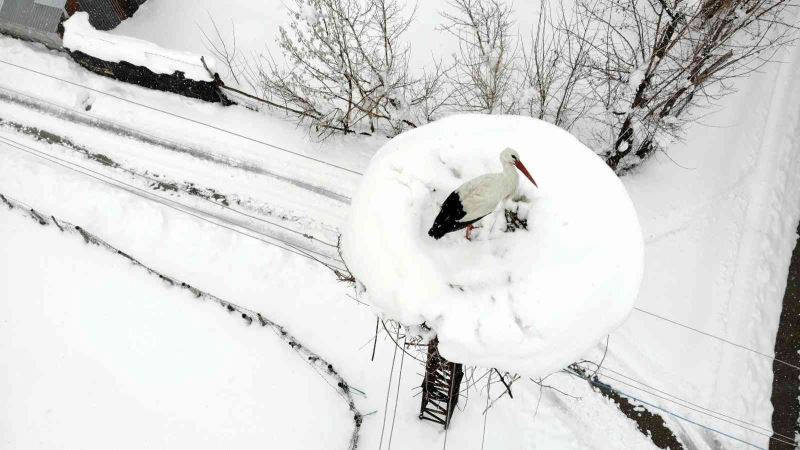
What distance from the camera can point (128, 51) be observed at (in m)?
17.9

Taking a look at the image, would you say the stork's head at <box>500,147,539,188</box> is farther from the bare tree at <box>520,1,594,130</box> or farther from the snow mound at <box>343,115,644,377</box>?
the bare tree at <box>520,1,594,130</box>

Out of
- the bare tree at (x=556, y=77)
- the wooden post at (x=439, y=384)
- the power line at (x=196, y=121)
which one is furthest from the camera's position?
the power line at (x=196, y=121)

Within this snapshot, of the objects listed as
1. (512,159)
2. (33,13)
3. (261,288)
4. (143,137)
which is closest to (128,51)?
(143,137)

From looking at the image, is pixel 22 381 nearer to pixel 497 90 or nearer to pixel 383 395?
pixel 383 395

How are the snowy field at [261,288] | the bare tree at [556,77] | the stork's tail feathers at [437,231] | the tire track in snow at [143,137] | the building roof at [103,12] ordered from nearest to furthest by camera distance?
the stork's tail feathers at [437,231]
the snowy field at [261,288]
the bare tree at [556,77]
the tire track in snow at [143,137]
the building roof at [103,12]

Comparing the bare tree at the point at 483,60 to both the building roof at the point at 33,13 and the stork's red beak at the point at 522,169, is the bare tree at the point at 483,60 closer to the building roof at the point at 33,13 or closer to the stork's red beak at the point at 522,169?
the stork's red beak at the point at 522,169

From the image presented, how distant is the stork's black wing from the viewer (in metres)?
7.53

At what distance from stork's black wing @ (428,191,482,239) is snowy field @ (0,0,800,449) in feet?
24.8

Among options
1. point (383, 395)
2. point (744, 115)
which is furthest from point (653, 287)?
point (383, 395)

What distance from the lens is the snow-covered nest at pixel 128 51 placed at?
17578 mm

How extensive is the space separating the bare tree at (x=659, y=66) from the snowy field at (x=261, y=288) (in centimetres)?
154

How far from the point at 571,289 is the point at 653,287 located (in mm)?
9620

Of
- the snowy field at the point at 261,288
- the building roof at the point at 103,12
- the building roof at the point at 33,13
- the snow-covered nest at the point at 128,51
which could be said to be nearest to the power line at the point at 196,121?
the snowy field at the point at 261,288

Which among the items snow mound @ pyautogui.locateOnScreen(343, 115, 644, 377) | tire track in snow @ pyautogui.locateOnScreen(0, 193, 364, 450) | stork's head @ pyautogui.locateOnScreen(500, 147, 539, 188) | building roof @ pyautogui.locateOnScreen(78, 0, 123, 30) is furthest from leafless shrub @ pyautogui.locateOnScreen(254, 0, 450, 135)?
stork's head @ pyautogui.locateOnScreen(500, 147, 539, 188)
